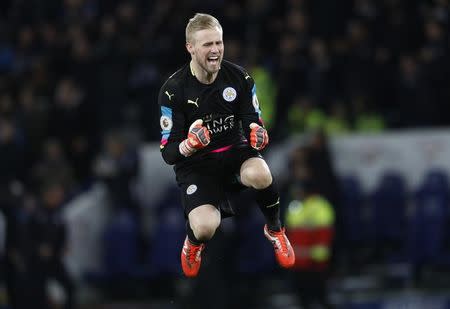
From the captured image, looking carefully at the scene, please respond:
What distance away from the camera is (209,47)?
29.9 ft

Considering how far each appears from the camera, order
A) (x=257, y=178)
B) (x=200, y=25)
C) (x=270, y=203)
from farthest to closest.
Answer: (x=270, y=203), (x=257, y=178), (x=200, y=25)

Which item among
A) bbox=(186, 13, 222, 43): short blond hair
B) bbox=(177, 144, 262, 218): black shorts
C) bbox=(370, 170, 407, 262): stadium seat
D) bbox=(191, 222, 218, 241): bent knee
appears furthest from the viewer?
bbox=(370, 170, 407, 262): stadium seat

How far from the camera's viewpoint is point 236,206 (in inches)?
618

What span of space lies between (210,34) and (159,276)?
797 cm

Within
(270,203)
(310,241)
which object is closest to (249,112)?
(270,203)

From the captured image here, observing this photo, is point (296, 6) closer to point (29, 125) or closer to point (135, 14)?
point (135, 14)

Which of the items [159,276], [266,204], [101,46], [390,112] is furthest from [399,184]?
[266,204]

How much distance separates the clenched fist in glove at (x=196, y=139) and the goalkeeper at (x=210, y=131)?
0.01 m

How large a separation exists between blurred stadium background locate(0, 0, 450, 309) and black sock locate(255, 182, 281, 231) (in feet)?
15.4

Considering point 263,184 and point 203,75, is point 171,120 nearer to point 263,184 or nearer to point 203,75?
point 203,75

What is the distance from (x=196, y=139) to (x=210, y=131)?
17.3 inches

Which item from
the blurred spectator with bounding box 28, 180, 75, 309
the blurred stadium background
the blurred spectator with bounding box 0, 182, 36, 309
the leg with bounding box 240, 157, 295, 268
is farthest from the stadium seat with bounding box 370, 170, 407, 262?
the leg with bounding box 240, 157, 295, 268

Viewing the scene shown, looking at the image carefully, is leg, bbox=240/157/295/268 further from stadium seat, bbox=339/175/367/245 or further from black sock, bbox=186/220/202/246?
stadium seat, bbox=339/175/367/245

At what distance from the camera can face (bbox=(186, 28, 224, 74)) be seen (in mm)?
9094
